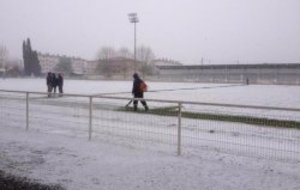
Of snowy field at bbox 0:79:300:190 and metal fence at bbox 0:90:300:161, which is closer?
snowy field at bbox 0:79:300:190

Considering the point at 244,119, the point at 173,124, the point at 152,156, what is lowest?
the point at 152,156

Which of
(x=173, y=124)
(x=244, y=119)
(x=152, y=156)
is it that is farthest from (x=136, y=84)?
(x=244, y=119)

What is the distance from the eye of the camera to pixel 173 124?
8.29m

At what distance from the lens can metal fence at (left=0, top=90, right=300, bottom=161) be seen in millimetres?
7059

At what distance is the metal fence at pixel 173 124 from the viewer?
7.06 metres

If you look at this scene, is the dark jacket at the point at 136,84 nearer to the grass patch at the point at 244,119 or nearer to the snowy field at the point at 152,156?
the snowy field at the point at 152,156

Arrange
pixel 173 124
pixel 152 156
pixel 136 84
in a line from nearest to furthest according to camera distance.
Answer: pixel 152 156 → pixel 173 124 → pixel 136 84

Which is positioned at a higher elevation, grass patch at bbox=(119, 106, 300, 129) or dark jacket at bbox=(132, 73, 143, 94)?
dark jacket at bbox=(132, 73, 143, 94)

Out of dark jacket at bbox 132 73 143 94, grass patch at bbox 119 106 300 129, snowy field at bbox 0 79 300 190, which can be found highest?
dark jacket at bbox 132 73 143 94

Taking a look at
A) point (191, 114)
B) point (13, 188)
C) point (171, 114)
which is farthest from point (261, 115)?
point (13, 188)

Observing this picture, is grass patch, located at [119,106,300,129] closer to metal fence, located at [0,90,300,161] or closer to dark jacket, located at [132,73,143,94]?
metal fence, located at [0,90,300,161]

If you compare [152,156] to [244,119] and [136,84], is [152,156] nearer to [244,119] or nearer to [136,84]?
[244,119]

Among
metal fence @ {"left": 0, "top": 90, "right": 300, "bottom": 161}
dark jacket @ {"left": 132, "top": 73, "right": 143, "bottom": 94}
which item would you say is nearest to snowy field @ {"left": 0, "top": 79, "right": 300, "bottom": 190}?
metal fence @ {"left": 0, "top": 90, "right": 300, "bottom": 161}

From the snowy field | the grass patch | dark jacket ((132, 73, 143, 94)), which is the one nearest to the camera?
the snowy field
